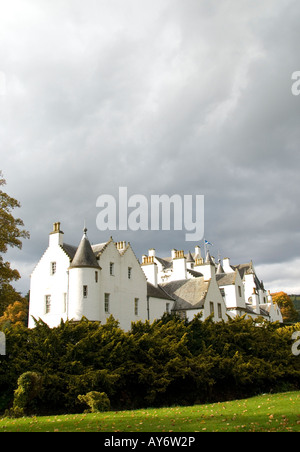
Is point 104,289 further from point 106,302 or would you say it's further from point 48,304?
point 48,304

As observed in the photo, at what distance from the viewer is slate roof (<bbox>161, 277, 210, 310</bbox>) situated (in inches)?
1609

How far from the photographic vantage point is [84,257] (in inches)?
1314

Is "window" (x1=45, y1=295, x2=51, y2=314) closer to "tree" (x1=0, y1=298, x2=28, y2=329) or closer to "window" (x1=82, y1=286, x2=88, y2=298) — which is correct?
"window" (x1=82, y1=286, x2=88, y2=298)

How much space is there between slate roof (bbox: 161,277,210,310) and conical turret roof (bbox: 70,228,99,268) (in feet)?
39.5

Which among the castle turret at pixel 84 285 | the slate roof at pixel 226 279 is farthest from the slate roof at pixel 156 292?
the slate roof at pixel 226 279

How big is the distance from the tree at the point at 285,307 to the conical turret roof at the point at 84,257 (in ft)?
234

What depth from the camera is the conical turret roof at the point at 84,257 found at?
109 feet

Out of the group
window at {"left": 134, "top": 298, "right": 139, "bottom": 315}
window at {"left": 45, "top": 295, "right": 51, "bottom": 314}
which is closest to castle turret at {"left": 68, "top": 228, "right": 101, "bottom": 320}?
window at {"left": 45, "top": 295, "right": 51, "bottom": 314}

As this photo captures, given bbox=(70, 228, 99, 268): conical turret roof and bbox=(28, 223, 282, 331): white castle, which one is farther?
bbox=(70, 228, 99, 268): conical turret roof

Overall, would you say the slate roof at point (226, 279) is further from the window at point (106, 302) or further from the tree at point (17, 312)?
the tree at point (17, 312)

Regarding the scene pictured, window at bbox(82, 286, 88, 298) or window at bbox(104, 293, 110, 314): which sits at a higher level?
window at bbox(82, 286, 88, 298)

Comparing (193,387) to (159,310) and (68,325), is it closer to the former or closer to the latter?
(68,325)

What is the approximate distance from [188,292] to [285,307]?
61.8 meters

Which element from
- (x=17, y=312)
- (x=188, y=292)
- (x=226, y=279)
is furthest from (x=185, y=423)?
(x=17, y=312)
